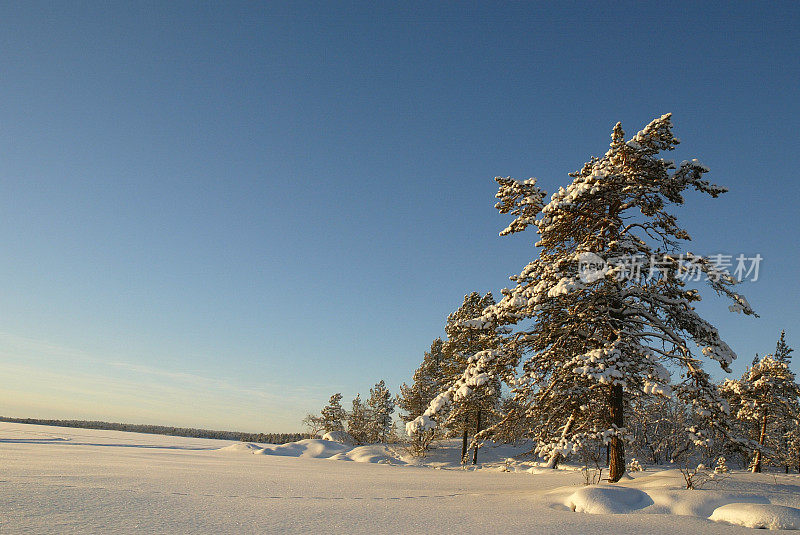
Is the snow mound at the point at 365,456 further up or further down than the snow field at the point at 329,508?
further down

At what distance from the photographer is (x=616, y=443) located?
407 inches

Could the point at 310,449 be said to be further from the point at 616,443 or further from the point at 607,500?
the point at 607,500

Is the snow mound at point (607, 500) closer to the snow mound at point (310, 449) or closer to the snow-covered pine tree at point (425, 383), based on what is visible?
the snow mound at point (310, 449)

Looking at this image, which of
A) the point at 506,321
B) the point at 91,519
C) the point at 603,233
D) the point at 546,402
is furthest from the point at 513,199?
the point at 91,519

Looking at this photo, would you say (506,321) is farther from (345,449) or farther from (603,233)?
(345,449)

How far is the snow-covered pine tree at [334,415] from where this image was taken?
179ft

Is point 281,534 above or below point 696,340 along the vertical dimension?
below

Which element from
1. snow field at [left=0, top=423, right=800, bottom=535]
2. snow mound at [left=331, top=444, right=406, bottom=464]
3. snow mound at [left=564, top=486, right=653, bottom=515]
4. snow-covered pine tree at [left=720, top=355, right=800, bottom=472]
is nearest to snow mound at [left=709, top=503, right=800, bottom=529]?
snow field at [left=0, top=423, right=800, bottom=535]

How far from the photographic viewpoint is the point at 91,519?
4.21 metres

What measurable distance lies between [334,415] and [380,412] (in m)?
5.80

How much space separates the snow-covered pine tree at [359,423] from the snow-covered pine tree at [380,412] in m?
0.89

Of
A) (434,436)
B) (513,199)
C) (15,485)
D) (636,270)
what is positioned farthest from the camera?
(434,436)

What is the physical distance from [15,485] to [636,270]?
1225 centimetres

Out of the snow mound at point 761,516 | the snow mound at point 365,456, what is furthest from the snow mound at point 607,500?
the snow mound at point 365,456
